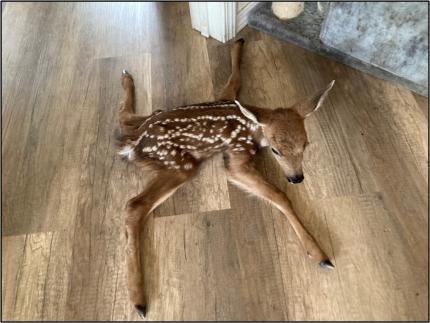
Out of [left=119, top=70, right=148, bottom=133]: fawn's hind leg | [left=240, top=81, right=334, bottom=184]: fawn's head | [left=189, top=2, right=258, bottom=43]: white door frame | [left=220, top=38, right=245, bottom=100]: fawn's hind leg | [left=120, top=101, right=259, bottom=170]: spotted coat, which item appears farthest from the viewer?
[left=189, top=2, right=258, bottom=43]: white door frame

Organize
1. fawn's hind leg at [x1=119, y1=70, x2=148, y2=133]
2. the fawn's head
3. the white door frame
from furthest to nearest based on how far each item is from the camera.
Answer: the white door frame → fawn's hind leg at [x1=119, y1=70, x2=148, y2=133] → the fawn's head

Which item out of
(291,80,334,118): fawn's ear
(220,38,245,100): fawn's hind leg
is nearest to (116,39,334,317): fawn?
(291,80,334,118): fawn's ear

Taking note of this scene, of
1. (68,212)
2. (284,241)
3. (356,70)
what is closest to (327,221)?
(284,241)

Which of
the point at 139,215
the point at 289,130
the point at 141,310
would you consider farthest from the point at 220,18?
the point at 141,310

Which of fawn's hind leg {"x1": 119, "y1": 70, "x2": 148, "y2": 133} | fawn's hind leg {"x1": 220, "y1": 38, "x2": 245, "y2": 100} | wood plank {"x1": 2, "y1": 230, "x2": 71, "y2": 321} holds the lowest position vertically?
wood plank {"x1": 2, "y1": 230, "x2": 71, "y2": 321}

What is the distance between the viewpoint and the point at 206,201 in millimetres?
1960

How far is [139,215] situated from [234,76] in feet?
3.45

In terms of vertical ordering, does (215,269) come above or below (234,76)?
below

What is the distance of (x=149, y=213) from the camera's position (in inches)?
74.9

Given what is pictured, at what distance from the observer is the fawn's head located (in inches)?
65.9

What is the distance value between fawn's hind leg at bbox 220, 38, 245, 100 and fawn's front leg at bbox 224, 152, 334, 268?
44 cm

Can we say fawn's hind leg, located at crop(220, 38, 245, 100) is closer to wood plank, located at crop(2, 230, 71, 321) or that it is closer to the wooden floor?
the wooden floor

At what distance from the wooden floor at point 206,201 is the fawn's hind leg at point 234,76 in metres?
0.07

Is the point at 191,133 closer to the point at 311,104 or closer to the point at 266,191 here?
the point at 266,191
